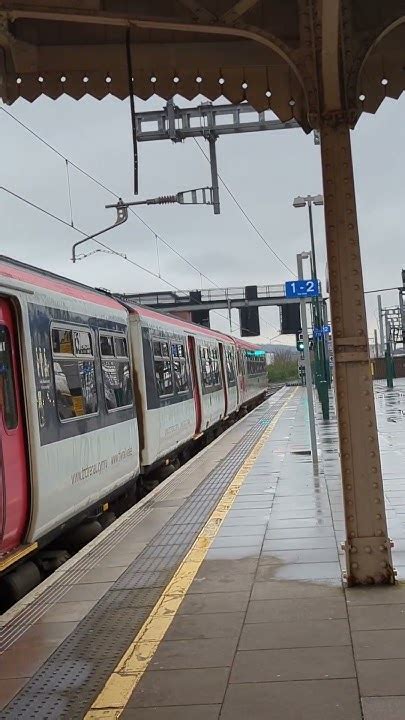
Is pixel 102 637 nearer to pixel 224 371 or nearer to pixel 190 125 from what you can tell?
pixel 190 125

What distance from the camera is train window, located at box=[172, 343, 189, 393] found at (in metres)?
14.9

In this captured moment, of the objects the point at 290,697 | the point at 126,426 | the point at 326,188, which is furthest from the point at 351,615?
the point at 126,426

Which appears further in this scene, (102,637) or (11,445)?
(11,445)

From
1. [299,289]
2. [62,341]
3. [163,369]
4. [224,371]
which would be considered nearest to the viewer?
[62,341]

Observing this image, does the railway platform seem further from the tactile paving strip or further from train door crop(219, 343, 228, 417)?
train door crop(219, 343, 228, 417)

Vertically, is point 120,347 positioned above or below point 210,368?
above

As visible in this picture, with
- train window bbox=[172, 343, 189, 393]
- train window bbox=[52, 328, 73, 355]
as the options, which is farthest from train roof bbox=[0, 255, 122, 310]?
train window bbox=[172, 343, 189, 393]

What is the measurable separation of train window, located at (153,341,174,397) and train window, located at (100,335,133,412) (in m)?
1.87

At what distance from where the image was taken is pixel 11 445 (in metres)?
6.37

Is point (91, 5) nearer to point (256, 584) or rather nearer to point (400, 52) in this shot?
point (400, 52)

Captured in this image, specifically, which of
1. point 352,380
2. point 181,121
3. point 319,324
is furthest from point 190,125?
point 319,324

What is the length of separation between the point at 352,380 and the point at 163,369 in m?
7.75

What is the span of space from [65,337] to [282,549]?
9.15 feet

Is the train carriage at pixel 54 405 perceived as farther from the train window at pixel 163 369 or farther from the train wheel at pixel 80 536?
the train window at pixel 163 369
